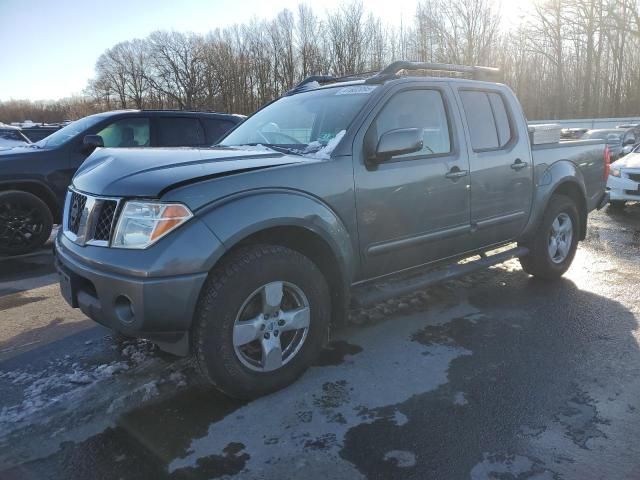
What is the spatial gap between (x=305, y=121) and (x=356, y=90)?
1.45 ft

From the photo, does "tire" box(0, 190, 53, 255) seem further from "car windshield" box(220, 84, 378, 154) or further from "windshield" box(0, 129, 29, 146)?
"windshield" box(0, 129, 29, 146)

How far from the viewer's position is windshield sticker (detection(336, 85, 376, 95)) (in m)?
3.70

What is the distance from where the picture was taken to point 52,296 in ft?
16.5

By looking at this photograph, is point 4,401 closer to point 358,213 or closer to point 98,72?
point 358,213

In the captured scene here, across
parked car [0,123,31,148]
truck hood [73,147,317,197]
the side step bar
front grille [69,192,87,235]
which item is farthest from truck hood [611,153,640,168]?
parked car [0,123,31,148]

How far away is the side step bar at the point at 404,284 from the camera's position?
348 centimetres

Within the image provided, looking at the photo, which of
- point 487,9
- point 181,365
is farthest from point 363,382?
point 487,9

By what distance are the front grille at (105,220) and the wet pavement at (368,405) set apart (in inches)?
38.0

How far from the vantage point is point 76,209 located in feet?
10.4

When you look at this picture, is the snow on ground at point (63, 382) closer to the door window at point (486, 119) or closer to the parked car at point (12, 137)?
the door window at point (486, 119)

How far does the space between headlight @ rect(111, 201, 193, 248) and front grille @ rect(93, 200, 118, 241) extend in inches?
4.4

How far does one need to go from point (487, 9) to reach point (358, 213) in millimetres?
41704

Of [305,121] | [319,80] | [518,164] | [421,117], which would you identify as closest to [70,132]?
[319,80]

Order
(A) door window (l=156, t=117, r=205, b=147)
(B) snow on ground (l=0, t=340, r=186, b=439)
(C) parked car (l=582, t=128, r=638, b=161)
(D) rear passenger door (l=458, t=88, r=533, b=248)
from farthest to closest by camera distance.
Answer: (C) parked car (l=582, t=128, r=638, b=161), (A) door window (l=156, t=117, r=205, b=147), (D) rear passenger door (l=458, t=88, r=533, b=248), (B) snow on ground (l=0, t=340, r=186, b=439)
